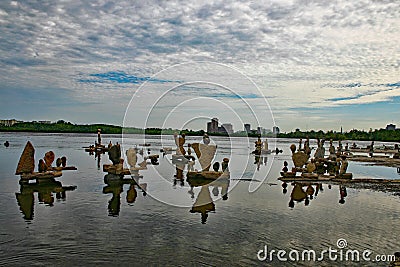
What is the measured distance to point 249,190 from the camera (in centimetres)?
2012

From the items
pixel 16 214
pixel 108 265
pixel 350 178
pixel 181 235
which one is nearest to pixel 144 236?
pixel 181 235

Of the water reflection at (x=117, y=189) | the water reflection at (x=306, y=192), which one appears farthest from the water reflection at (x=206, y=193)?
the water reflection at (x=306, y=192)

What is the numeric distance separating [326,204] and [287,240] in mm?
6288

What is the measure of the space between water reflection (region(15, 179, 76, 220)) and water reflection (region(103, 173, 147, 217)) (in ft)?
6.63

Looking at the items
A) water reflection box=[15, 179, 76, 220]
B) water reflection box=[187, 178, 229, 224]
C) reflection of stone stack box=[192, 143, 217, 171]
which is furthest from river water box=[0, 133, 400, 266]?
reflection of stone stack box=[192, 143, 217, 171]

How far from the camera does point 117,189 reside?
63.3 ft

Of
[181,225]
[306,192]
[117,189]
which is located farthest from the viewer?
[306,192]

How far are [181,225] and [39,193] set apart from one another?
8502 millimetres

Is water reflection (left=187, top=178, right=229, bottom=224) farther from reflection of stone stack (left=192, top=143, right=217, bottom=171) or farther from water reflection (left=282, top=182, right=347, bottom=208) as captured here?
water reflection (left=282, top=182, right=347, bottom=208)

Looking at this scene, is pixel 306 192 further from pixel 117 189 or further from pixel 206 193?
pixel 117 189

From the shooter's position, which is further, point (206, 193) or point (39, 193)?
point (206, 193)

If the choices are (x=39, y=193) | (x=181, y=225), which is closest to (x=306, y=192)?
(x=181, y=225)

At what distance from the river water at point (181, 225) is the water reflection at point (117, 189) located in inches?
2.0

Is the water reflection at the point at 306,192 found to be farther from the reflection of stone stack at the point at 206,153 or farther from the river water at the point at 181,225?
the reflection of stone stack at the point at 206,153
